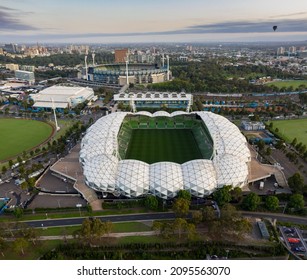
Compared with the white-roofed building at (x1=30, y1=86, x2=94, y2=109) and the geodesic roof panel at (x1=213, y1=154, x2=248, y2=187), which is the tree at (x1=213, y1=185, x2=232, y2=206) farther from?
the white-roofed building at (x1=30, y1=86, x2=94, y2=109)

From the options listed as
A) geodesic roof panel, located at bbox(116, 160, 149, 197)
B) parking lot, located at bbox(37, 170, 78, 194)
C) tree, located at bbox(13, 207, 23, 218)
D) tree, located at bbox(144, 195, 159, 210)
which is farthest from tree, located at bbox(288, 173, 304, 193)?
tree, located at bbox(13, 207, 23, 218)

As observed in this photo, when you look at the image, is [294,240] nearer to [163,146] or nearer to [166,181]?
[166,181]

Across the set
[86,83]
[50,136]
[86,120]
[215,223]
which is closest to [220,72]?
[86,83]

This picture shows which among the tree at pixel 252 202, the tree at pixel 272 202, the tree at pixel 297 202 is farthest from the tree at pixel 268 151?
the tree at pixel 252 202

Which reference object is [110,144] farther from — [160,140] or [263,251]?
[263,251]

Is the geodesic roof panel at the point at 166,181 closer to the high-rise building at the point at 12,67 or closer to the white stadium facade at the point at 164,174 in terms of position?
the white stadium facade at the point at 164,174

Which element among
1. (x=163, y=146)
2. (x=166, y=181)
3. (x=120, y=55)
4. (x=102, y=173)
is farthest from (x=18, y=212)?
(x=120, y=55)
